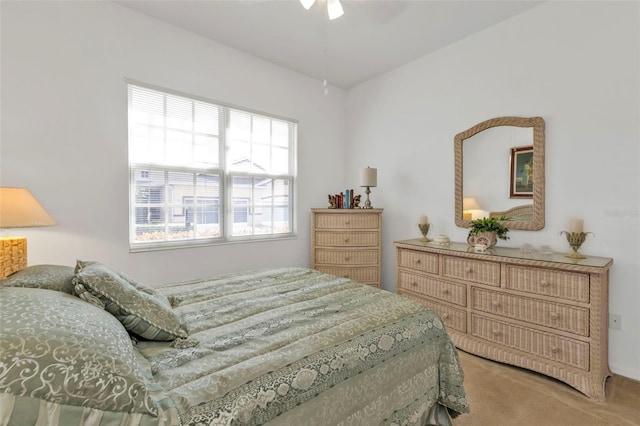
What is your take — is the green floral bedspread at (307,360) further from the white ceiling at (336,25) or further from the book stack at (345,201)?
the white ceiling at (336,25)

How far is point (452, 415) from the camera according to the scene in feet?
5.45

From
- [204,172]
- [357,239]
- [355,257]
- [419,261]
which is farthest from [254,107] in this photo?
[419,261]

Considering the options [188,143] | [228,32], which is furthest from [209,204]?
[228,32]

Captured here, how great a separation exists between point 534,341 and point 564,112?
186 cm

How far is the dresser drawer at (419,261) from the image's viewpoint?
2.86 m

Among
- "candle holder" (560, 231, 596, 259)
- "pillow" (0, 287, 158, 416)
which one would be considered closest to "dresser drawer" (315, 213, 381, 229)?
"candle holder" (560, 231, 596, 259)

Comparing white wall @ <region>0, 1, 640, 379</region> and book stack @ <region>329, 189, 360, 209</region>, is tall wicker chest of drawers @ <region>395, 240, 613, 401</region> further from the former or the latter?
book stack @ <region>329, 189, 360, 209</region>

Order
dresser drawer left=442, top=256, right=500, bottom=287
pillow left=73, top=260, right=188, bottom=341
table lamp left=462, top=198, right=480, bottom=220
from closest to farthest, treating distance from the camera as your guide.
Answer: pillow left=73, top=260, right=188, bottom=341 → dresser drawer left=442, top=256, right=500, bottom=287 → table lamp left=462, top=198, right=480, bottom=220

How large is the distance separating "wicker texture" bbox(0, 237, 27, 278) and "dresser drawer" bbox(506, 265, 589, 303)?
132 inches

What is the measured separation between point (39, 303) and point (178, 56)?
2770 mm

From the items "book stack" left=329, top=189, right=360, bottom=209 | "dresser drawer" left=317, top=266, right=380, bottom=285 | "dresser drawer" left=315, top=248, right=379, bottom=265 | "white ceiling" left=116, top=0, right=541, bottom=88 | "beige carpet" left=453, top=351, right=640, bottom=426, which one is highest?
"white ceiling" left=116, top=0, right=541, bottom=88

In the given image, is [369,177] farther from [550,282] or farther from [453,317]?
[550,282]

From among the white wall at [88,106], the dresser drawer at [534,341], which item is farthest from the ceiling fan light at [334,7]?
the dresser drawer at [534,341]

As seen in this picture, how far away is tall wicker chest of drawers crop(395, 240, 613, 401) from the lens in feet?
6.58
